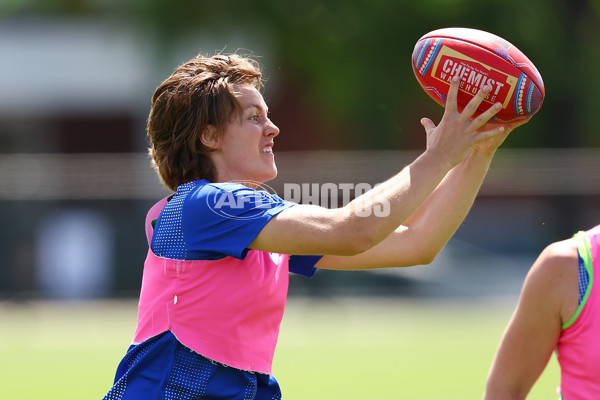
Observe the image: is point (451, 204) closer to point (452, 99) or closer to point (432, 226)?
point (432, 226)

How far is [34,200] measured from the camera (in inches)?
513

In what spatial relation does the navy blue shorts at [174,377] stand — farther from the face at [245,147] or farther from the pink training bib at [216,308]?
the face at [245,147]

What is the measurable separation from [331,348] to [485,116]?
22.2 ft

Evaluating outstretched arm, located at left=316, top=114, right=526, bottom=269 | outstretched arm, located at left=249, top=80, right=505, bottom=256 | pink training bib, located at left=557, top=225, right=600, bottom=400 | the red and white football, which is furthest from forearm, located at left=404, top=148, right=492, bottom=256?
pink training bib, located at left=557, top=225, right=600, bottom=400

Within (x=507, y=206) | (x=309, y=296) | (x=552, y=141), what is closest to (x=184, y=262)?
(x=309, y=296)

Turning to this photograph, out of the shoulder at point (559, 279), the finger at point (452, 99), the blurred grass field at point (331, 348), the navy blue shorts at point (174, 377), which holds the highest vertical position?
the finger at point (452, 99)

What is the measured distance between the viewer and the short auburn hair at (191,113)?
305cm

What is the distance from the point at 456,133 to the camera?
2.80 metres

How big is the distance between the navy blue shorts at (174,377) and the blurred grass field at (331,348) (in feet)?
14.2

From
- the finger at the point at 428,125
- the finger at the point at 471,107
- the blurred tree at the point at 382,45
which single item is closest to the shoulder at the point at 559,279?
the finger at the point at 471,107

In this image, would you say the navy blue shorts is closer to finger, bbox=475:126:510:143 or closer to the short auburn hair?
the short auburn hair

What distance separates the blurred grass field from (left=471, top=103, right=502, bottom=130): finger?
14.5ft

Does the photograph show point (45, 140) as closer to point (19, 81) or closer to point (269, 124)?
point (19, 81)

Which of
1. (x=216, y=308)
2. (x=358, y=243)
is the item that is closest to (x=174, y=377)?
(x=216, y=308)
